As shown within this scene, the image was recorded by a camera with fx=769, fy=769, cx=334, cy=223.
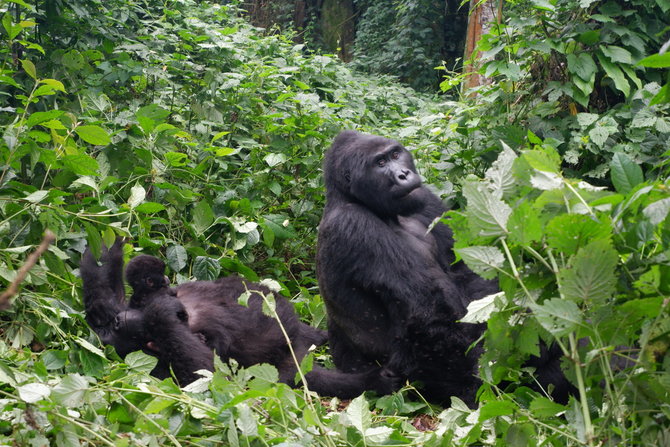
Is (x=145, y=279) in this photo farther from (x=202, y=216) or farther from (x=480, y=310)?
(x=480, y=310)

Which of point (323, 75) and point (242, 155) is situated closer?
point (242, 155)

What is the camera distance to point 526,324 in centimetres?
200

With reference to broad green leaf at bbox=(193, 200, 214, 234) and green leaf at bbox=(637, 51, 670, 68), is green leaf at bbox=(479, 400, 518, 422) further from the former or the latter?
broad green leaf at bbox=(193, 200, 214, 234)

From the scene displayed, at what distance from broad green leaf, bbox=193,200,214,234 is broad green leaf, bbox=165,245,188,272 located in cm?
27

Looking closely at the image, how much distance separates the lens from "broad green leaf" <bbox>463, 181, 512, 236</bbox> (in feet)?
6.19

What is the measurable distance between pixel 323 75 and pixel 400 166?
11.9 feet

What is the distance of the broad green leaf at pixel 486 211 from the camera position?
1.89 m

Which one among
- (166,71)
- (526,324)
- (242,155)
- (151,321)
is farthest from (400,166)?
(166,71)

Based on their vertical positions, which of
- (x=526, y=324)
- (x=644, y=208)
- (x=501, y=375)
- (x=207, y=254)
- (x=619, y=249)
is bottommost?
(x=207, y=254)

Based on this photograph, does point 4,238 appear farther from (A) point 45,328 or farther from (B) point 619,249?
(B) point 619,249

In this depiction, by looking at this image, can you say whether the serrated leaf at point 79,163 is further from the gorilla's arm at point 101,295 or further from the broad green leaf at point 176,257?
the broad green leaf at point 176,257

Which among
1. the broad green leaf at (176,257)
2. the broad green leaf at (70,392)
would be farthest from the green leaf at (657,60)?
the broad green leaf at (176,257)

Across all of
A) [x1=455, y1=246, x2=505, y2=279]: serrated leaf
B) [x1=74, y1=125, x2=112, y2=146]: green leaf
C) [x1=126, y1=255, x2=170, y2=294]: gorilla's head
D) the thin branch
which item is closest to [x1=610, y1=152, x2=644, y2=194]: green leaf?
[x1=455, y1=246, x2=505, y2=279]: serrated leaf

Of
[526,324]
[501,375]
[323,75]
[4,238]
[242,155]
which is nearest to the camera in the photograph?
[526,324]
